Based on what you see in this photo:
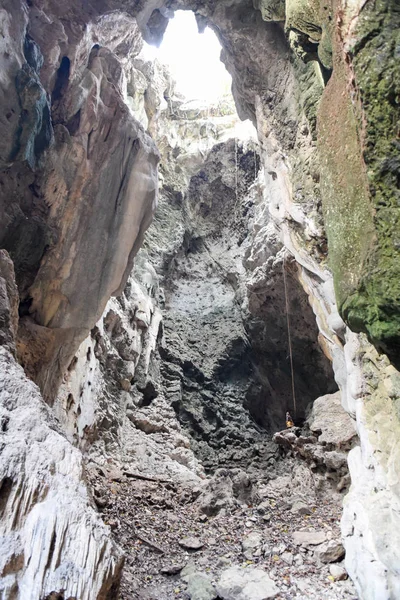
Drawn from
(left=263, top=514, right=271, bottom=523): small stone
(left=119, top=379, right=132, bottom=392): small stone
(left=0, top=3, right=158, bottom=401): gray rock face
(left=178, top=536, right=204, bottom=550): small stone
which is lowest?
(left=178, top=536, right=204, bottom=550): small stone

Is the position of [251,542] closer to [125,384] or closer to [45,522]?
[45,522]

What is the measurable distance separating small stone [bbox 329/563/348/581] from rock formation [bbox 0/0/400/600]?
33cm

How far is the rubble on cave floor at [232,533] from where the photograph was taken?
16.7ft

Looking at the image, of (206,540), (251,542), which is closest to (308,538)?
(251,542)

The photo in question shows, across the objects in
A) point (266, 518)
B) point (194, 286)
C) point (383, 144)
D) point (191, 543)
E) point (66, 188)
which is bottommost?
point (191, 543)

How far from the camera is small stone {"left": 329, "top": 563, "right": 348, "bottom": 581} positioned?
16.9 feet

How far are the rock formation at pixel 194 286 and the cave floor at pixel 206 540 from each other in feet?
0.33

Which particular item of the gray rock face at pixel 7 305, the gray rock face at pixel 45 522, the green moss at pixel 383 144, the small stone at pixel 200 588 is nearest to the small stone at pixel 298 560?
the small stone at pixel 200 588

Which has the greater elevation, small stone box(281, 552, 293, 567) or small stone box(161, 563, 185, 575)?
small stone box(281, 552, 293, 567)

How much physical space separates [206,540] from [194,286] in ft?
40.4

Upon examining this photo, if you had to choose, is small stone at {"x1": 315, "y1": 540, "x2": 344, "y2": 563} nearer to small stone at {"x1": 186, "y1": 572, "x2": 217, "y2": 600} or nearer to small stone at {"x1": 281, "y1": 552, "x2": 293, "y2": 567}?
small stone at {"x1": 281, "y1": 552, "x2": 293, "y2": 567}

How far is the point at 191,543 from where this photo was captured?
6488 mm

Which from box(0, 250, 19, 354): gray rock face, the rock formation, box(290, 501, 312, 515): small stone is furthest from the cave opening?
box(0, 250, 19, 354): gray rock face

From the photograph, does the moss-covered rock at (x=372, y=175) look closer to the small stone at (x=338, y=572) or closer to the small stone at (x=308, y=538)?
the small stone at (x=338, y=572)
